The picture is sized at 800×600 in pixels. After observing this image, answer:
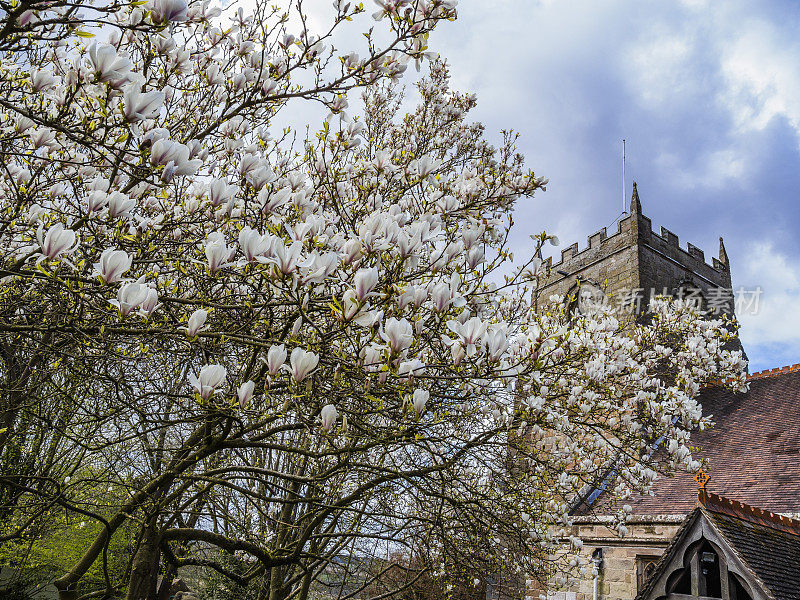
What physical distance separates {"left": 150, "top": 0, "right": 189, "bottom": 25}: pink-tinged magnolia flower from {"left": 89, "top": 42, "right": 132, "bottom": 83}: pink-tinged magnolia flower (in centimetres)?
20

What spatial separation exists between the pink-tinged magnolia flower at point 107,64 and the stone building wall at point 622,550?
10.1 meters

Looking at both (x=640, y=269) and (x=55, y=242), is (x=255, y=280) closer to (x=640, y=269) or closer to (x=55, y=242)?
(x=55, y=242)

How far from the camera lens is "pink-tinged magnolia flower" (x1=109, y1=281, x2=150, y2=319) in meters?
1.84

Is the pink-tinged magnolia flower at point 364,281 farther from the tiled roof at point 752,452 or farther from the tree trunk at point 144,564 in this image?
the tiled roof at point 752,452

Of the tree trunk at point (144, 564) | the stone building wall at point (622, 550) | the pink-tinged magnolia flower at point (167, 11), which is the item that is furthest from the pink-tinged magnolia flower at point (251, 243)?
the stone building wall at point (622, 550)

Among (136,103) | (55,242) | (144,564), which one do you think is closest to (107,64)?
(136,103)

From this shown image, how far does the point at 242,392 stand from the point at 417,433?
2.85ft

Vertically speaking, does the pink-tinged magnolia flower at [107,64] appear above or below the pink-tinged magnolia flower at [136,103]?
above

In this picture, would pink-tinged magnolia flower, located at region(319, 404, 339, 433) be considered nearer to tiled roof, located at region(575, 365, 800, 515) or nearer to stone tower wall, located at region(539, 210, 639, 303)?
tiled roof, located at region(575, 365, 800, 515)

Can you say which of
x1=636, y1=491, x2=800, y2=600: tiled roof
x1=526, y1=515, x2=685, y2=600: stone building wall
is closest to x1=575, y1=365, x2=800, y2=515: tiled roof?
x1=526, y1=515, x2=685, y2=600: stone building wall

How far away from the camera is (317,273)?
1.91m

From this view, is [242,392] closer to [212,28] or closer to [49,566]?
[212,28]

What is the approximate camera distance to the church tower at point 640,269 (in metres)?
17.0

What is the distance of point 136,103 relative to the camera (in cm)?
205
